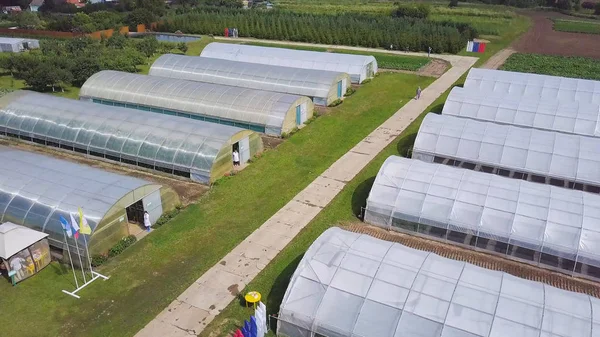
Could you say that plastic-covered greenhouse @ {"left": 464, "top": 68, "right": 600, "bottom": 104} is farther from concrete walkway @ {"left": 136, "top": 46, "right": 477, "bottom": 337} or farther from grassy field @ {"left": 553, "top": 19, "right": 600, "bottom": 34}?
grassy field @ {"left": 553, "top": 19, "right": 600, "bottom": 34}

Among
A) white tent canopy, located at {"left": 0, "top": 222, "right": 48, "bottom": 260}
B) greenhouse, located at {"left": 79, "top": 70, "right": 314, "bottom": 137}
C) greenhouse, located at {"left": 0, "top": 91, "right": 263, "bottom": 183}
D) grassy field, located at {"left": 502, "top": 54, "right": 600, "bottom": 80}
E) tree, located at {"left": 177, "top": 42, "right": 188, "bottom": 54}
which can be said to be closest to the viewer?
white tent canopy, located at {"left": 0, "top": 222, "right": 48, "bottom": 260}

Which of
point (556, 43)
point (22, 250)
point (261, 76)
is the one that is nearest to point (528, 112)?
point (261, 76)

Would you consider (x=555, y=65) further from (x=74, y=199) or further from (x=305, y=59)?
(x=74, y=199)

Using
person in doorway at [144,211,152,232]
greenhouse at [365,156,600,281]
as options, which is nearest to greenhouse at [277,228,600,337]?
greenhouse at [365,156,600,281]

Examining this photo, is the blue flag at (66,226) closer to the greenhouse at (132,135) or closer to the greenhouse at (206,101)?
the greenhouse at (132,135)

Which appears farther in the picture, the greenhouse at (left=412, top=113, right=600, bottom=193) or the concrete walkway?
Answer: the greenhouse at (left=412, top=113, right=600, bottom=193)

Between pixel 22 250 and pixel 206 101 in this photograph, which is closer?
pixel 22 250

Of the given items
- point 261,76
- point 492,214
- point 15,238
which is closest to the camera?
point 15,238

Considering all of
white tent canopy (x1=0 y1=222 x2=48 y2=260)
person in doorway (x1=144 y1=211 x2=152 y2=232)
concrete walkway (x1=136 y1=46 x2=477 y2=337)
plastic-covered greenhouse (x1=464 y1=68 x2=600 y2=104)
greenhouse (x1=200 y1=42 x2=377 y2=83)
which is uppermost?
greenhouse (x1=200 y1=42 x2=377 y2=83)

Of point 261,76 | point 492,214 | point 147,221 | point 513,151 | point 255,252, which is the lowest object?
point 255,252
